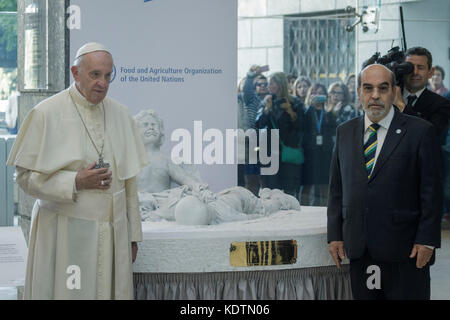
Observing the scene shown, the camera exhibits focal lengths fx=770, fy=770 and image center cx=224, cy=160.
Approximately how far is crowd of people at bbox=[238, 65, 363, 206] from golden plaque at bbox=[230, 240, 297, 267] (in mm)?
2365

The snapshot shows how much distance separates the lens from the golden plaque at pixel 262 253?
171 inches

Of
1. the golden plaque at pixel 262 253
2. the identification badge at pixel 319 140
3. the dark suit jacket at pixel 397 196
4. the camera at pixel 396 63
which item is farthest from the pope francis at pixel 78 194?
the identification badge at pixel 319 140

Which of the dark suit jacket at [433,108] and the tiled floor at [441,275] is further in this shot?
the tiled floor at [441,275]

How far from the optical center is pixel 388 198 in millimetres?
3809

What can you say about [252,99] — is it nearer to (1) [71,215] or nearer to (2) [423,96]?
(2) [423,96]

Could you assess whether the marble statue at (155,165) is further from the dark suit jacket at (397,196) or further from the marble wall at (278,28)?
the marble wall at (278,28)

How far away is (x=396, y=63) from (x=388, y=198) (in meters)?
1.45

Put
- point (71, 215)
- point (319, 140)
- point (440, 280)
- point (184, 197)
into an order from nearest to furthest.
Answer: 1. point (71, 215)
2. point (184, 197)
3. point (440, 280)
4. point (319, 140)

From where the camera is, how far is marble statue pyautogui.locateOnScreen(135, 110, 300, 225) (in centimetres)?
457

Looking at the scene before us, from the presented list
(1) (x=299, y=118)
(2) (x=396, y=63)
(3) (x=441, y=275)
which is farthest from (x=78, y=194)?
(1) (x=299, y=118)

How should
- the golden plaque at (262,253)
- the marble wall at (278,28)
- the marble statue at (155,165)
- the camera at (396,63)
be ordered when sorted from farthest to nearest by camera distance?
the marble wall at (278,28) < the marble statue at (155,165) < the camera at (396,63) < the golden plaque at (262,253)

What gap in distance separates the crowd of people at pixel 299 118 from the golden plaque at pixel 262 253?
2.37m

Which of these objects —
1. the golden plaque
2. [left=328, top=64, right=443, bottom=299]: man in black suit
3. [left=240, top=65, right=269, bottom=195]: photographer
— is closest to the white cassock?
the golden plaque
